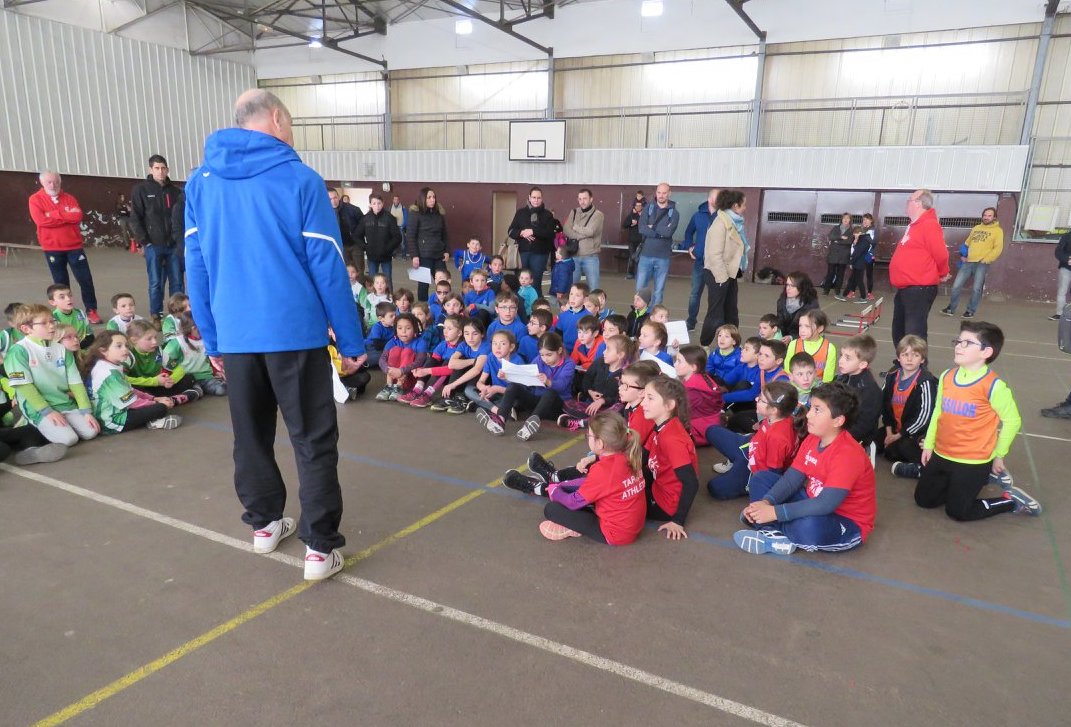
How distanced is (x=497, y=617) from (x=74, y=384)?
369 centimetres

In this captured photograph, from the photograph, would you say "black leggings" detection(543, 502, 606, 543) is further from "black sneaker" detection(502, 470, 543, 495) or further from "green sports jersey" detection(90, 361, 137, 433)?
"green sports jersey" detection(90, 361, 137, 433)

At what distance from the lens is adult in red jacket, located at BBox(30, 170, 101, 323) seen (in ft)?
25.5

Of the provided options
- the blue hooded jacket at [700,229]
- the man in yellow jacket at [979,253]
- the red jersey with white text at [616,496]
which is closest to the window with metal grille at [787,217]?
the man in yellow jacket at [979,253]

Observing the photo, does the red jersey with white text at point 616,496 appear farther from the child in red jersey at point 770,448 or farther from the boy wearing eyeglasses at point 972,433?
the boy wearing eyeglasses at point 972,433

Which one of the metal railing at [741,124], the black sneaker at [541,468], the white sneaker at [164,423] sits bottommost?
the white sneaker at [164,423]

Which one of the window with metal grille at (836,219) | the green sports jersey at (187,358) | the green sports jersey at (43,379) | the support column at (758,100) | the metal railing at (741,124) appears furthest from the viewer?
the support column at (758,100)

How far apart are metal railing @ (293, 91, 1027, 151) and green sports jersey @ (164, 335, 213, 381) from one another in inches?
513

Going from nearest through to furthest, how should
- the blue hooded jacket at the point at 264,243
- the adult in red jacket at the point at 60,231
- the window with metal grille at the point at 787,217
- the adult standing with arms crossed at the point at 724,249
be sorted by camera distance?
1. the blue hooded jacket at the point at 264,243
2. the adult standing with arms crossed at the point at 724,249
3. the adult in red jacket at the point at 60,231
4. the window with metal grille at the point at 787,217

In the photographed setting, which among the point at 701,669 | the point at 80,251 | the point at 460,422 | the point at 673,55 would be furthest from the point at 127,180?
the point at 701,669

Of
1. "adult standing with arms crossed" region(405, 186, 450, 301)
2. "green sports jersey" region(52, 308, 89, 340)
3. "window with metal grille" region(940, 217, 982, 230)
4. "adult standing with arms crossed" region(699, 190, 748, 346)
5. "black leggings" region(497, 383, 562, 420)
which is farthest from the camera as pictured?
"window with metal grille" region(940, 217, 982, 230)

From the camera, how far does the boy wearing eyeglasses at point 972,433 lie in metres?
3.72

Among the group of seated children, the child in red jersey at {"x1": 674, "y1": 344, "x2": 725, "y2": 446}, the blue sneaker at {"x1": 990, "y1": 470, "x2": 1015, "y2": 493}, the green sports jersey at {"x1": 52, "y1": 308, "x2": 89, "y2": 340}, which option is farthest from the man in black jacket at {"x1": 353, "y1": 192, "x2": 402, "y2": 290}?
the blue sneaker at {"x1": 990, "y1": 470, "x2": 1015, "y2": 493}

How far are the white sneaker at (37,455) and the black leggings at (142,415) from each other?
1.93ft

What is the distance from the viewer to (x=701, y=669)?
247 centimetres
